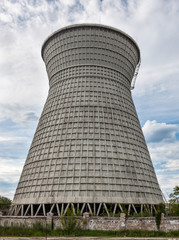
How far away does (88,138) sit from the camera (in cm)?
3831

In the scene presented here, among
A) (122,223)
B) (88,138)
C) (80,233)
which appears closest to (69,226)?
(80,233)

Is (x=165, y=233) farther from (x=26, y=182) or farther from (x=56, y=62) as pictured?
(x=56, y=62)

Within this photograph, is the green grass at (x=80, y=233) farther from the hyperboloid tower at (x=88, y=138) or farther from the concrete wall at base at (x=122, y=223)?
the hyperboloid tower at (x=88, y=138)

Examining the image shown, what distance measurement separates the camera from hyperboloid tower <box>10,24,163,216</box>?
113 ft

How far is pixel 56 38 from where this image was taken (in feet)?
167

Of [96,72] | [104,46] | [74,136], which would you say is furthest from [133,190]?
[104,46]

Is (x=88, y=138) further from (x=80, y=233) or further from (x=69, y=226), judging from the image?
(x=80, y=233)

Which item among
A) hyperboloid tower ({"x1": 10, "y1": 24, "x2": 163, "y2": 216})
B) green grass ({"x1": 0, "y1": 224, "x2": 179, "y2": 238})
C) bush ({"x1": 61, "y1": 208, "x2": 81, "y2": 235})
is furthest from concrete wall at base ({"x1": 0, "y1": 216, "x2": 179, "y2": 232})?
hyperboloid tower ({"x1": 10, "y1": 24, "x2": 163, "y2": 216})

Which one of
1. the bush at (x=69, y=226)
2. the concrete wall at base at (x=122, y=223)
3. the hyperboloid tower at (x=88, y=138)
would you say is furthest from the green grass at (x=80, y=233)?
the hyperboloid tower at (x=88, y=138)

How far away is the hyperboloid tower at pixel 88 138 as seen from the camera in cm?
3444

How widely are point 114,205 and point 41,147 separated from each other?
14877mm

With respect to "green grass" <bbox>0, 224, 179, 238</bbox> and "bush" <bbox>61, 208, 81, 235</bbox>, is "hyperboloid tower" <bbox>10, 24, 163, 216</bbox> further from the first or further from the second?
"green grass" <bbox>0, 224, 179, 238</bbox>

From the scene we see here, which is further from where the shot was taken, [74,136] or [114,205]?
[74,136]

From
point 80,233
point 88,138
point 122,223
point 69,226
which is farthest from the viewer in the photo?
point 88,138
